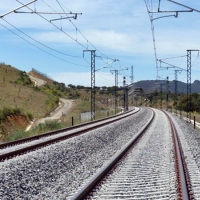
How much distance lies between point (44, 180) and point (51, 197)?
219 centimetres

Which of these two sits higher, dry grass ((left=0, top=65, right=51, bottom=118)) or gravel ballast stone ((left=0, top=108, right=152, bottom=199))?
dry grass ((left=0, top=65, right=51, bottom=118))

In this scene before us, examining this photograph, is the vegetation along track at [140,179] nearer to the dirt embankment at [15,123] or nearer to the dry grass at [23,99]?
the dirt embankment at [15,123]

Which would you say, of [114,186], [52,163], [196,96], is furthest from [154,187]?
[196,96]

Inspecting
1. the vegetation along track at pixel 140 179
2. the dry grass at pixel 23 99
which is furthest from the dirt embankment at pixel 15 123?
the vegetation along track at pixel 140 179

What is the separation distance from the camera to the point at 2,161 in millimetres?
16891

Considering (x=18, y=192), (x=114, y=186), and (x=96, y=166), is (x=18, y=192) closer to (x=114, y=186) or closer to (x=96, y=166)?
(x=114, y=186)

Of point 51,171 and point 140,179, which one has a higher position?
point 51,171

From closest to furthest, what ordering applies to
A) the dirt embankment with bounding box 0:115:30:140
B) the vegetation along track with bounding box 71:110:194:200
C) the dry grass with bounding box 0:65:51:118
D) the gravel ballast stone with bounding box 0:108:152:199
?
the vegetation along track with bounding box 71:110:194:200 → the gravel ballast stone with bounding box 0:108:152:199 → the dirt embankment with bounding box 0:115:30:140 → the dry grass with bounding box 0:65:51:118

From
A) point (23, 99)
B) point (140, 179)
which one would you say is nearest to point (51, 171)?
point (140, 179)

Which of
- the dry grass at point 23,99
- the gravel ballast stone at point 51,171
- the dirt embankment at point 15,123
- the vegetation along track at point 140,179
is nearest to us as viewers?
the vegetation along track at point 140,179

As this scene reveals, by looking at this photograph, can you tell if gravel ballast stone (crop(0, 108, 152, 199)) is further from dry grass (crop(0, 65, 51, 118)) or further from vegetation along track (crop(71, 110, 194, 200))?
dry grass (crop(0, 65, 51, 118))

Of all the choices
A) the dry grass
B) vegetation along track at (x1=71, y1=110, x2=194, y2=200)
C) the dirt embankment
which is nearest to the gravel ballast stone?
vegetation along track at (x1=71, y1=110, x2=194, y2=200)

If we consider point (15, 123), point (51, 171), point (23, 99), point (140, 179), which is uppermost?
point (23, 99)

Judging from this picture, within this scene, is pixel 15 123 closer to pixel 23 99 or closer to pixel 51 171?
pixel 23 99
